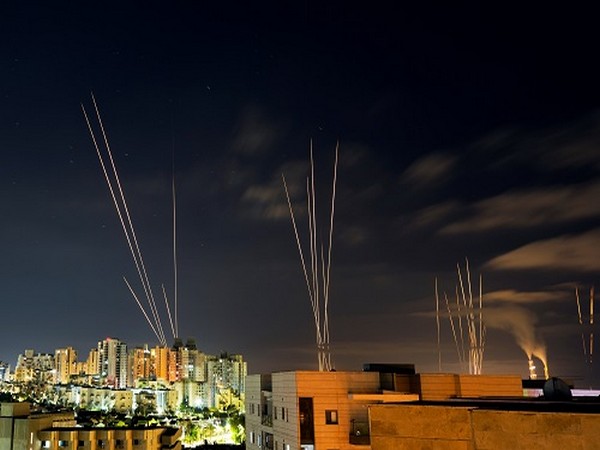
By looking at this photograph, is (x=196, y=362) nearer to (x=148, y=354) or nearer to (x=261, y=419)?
(x=148, y=354)

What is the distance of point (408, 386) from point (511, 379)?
3781mm

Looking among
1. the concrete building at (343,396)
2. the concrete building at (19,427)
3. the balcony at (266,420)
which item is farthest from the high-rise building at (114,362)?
the concrete building at (343,396)

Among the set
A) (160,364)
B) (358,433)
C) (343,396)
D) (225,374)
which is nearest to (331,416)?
(343,396)

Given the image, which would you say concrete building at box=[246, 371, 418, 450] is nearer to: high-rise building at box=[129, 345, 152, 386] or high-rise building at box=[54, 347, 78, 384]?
high-rise building at box=[129, 345, 152, 386]

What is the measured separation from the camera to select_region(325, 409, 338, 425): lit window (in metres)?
18.0

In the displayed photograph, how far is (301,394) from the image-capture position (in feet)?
59.9

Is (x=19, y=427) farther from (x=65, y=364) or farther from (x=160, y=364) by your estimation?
(x=65, y=364)

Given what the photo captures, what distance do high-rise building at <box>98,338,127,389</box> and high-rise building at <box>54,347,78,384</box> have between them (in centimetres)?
1148

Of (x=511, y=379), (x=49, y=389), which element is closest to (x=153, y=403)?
(x=49, y=389)

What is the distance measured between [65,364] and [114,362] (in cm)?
1978

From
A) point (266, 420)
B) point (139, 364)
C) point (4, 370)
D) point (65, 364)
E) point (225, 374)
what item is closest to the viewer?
point (266, 420)

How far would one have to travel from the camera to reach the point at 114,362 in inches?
5536

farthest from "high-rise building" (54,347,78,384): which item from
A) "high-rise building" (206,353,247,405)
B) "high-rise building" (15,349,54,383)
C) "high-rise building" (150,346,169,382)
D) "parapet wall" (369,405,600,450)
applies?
"parapet wall" (369,405,600,450)

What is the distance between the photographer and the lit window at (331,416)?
1803cm
